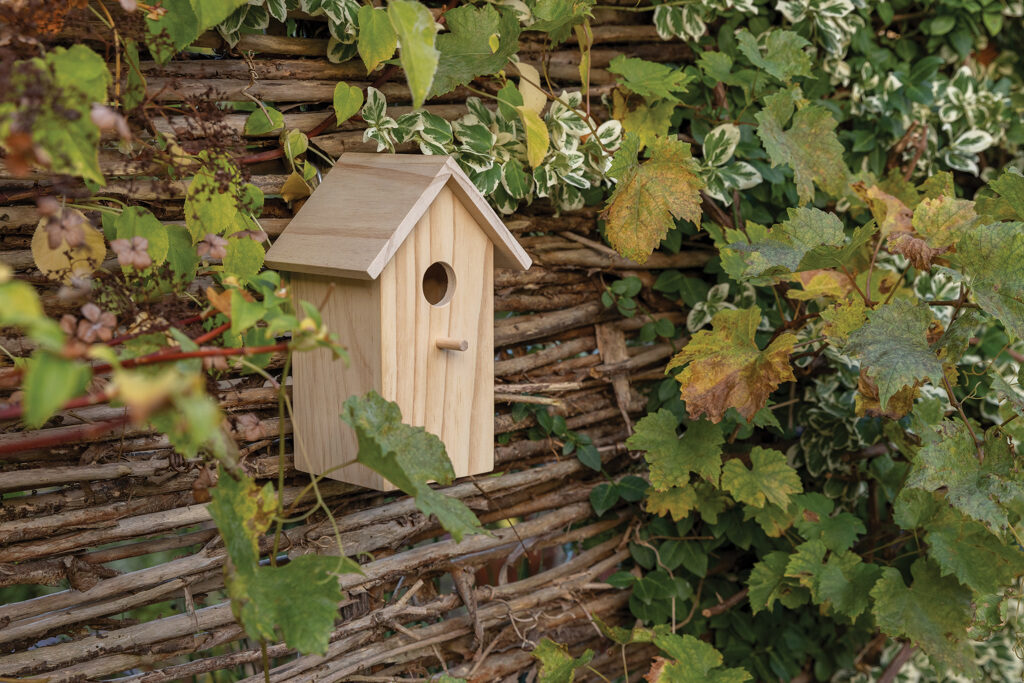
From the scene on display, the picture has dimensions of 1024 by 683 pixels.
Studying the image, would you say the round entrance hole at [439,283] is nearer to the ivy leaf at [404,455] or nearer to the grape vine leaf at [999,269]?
the ivy leaf at [404,455]

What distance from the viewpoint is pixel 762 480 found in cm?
150

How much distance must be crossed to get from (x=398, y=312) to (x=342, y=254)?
0.34 feet

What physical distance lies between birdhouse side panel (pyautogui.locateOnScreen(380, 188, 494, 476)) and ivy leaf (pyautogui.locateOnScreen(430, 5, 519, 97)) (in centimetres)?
20

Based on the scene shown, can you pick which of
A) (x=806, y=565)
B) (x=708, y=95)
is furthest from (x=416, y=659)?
(x=708, y=95)

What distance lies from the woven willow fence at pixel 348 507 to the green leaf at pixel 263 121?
28 millimetres

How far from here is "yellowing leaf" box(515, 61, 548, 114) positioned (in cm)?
136

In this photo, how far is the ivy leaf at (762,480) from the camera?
58.5 inches

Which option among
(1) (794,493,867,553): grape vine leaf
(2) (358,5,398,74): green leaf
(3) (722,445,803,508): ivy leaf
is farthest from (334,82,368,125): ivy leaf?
(1) (794,493,867,553): grape vine leaf

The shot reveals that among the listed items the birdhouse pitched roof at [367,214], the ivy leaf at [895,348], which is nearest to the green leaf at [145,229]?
the birdhouse pitched roof at [367,214]

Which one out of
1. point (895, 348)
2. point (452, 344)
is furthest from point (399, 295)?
point (895, 348)

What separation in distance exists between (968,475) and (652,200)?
617mm

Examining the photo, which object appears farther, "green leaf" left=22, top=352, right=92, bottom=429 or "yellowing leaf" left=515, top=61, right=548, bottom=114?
"yellowing leaf" left=515, top=61, right=548, bottom=114

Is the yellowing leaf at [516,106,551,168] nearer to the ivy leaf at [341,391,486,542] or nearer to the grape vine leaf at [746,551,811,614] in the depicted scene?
the ivy leaf at [341,391,486,542]

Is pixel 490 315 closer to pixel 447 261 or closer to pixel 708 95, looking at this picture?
pixel 447 261
